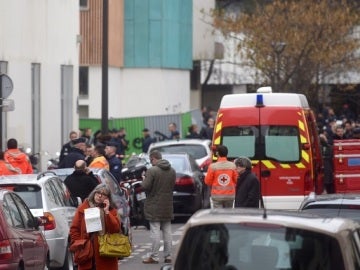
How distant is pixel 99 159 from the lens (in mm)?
23312

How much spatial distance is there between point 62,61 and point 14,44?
4.91 meters

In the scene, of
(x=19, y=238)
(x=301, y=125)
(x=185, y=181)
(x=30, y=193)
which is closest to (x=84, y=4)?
(x=185, y=181)

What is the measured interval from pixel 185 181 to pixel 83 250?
43.8 feet

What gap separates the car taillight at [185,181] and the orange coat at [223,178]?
7.10 meters

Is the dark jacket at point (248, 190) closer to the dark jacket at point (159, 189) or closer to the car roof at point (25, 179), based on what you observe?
the dark jacket at point (159, 189)

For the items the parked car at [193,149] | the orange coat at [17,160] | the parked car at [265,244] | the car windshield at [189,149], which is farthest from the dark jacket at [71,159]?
the parked car at [265,244]

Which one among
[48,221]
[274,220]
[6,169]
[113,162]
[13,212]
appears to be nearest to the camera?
[274,220]

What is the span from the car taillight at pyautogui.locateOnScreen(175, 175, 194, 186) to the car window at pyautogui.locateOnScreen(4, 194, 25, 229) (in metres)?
12.3

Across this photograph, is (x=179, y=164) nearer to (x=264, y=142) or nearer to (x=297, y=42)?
(x=264, y=142)

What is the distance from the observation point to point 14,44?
31844 mm

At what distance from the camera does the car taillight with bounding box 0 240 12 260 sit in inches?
519

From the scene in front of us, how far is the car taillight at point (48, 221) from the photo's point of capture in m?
16.6

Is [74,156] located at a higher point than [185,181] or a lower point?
higher

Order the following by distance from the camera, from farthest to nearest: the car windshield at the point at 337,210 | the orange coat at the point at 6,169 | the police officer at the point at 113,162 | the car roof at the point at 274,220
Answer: the police officer at the point at 113,162 → the orange coat at the point at 6,169 → the car windshield at the point at 337,210 → the car roof at the point at 274,220
